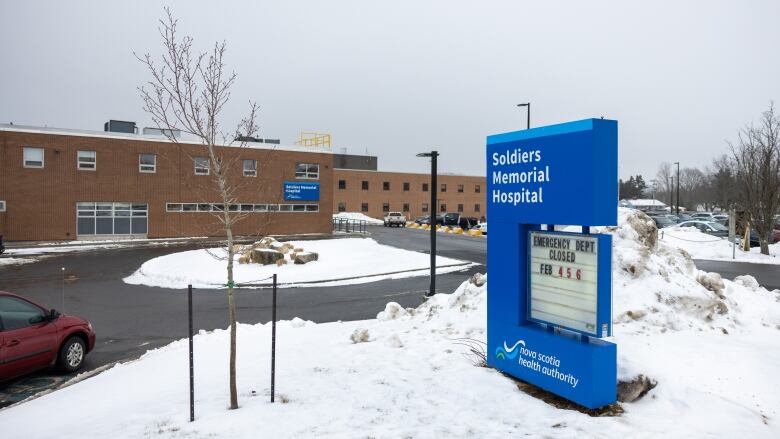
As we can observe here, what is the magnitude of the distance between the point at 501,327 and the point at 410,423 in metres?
2.06

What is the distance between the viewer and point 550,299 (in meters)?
6.13

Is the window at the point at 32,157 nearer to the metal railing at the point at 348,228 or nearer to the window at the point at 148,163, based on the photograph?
the window at the point at 148,163

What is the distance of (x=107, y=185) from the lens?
37.9m

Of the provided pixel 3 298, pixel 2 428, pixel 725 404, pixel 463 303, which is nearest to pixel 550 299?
pixel 725 404

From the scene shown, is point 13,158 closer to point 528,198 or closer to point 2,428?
point 2,428

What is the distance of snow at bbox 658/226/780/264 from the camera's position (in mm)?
24719

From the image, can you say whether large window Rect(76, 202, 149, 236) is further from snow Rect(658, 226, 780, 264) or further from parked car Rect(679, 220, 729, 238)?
parked car Rect(679, 220, 729, 238)

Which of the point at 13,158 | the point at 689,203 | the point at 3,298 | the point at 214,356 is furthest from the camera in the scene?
the point at 689,203

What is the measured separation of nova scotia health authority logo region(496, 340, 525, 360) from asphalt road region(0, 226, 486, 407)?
6.39 meters

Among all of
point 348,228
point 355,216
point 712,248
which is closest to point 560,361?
point 712,248

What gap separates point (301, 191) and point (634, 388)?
40624mm

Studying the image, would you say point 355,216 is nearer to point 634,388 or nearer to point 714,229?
point 714,229

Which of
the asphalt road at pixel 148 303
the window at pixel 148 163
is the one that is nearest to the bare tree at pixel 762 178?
the asphalt road at pixel 148 303

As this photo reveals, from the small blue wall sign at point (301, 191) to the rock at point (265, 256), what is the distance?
21.6 m
